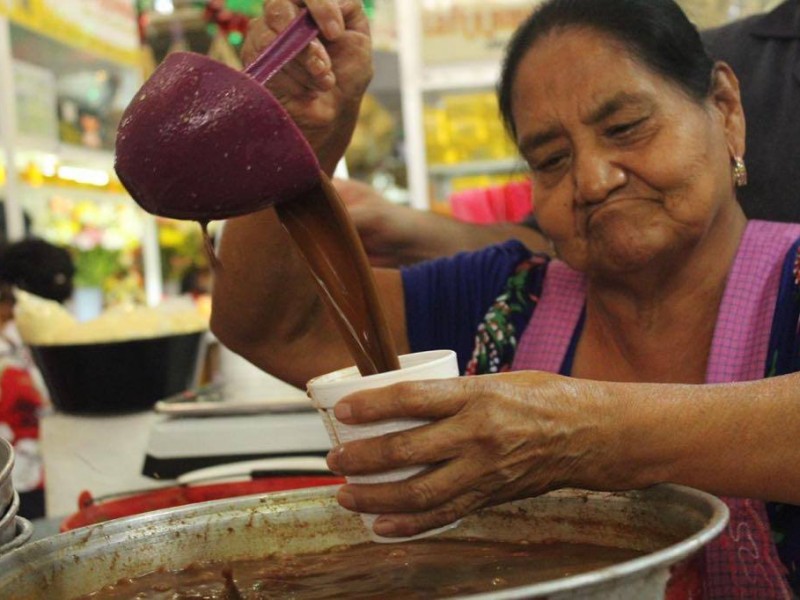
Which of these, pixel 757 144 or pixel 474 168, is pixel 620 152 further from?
pixel 474 168

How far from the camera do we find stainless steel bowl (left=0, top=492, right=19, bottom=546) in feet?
2.88

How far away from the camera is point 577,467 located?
1000mm

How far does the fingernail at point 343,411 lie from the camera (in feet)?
2.99

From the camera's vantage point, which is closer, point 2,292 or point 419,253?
point 419,253

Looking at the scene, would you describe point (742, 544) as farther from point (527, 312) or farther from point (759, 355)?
point (527, 312)

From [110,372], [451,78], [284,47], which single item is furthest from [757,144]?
[451,78]

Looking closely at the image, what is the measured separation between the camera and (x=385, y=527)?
96 centimetres

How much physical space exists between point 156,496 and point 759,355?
1.02 meters

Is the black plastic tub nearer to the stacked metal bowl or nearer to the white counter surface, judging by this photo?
the white counter surface

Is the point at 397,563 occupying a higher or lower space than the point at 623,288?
lower

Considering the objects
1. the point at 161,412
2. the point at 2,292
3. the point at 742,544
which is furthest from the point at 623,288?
the point at 2,292

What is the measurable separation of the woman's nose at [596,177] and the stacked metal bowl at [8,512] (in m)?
0.92

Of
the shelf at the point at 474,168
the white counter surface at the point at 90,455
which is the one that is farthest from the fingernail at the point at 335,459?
the shelf at the point at 474,168

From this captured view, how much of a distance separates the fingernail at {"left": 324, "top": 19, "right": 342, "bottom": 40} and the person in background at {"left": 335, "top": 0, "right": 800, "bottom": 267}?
88 centimetres
